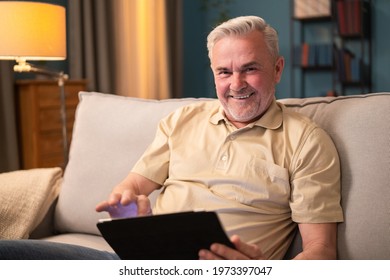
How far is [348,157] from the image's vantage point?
4.38 ft

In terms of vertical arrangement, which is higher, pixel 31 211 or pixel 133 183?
pixel 133 183

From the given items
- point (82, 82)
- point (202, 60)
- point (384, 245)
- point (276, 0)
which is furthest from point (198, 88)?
point (384, 245)

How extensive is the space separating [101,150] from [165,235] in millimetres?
779

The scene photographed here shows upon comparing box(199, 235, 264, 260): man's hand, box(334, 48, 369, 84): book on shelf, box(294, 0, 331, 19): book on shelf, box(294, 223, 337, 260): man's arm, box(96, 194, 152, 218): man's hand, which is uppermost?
box(294, 0, 331, 19): book on shelf

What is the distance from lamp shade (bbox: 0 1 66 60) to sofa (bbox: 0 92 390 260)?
0.48 meters

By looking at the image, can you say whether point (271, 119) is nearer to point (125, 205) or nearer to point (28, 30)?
point (125, 205)

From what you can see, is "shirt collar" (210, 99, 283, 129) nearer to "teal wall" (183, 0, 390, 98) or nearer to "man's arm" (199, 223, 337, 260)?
"man's arm" (199, 223, 337, 260)

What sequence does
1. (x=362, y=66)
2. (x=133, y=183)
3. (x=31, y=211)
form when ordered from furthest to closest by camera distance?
(x=362, y=66) → (x=31, y=211) → (x=133, y=183)

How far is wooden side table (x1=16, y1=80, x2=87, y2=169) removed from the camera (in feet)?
11.1

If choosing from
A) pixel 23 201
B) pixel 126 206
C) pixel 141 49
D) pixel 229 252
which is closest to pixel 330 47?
pixel 141 49

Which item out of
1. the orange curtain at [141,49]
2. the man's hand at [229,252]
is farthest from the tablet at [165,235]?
the orange curtain at [141,49]

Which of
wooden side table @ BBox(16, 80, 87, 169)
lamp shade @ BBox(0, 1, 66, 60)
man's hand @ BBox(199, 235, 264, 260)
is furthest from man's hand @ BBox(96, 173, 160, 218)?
wooden side table @ BBox(16, 80, 87, 169)
